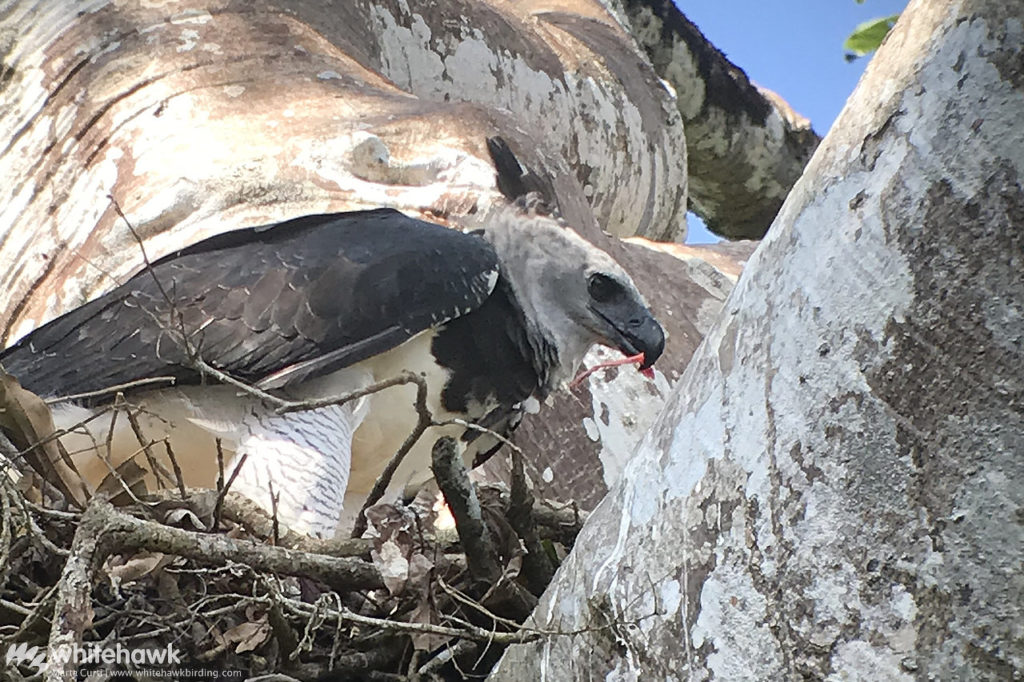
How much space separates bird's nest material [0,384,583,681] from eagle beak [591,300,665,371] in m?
0.90

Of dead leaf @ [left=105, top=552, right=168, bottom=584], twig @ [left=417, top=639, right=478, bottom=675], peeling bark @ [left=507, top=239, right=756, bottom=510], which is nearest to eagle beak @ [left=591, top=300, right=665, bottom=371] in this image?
peeling bark @ [left=507, top=239, right=756, bottom=510]

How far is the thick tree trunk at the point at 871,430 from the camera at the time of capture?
1091 millimetres

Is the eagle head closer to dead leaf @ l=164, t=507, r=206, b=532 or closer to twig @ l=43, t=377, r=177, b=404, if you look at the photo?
twig @ l=43, t=377, r=177, b=404

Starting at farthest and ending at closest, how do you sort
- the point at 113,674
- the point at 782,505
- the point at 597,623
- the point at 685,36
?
the point at 685,36 → the point at 113,674 → the point at 597,623 → the point at 782,505

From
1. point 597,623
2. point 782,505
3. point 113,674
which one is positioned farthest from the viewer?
point 113,674

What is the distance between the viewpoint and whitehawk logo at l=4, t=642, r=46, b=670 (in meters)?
1.45

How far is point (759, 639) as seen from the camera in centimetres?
115

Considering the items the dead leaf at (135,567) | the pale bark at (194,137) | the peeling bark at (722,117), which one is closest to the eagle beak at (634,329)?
the pale bark at (194,137)

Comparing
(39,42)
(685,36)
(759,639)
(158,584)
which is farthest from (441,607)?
(685,36)

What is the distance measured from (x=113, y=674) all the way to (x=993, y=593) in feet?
3.02

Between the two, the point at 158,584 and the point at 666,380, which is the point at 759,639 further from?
the point at 666,380

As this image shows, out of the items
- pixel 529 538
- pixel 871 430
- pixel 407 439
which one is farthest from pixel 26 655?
pixel 871 430

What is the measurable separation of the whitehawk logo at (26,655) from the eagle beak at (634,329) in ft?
4.56

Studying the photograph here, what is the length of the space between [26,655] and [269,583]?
27 centimetres
